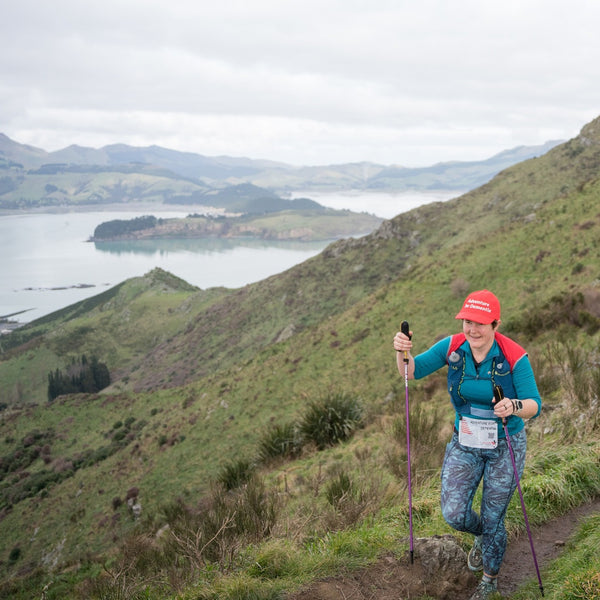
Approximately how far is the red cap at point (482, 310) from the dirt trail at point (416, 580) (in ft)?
7.25

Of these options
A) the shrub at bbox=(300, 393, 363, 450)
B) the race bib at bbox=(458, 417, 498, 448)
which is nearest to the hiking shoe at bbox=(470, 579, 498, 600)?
the race bib at bbox=(458, 417, 498, 448)

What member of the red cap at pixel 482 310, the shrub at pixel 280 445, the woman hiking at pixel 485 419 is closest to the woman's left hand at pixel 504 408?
the woman hiking at pixel 485 419

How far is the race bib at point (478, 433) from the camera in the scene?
320cm

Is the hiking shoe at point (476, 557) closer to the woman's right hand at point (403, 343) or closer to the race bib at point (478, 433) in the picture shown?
the race bib at point (478, 433)

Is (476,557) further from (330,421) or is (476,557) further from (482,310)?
(330,421)

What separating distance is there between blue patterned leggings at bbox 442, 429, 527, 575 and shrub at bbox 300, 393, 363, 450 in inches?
287

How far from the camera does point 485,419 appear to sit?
322cm

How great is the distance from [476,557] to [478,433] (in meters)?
1.24

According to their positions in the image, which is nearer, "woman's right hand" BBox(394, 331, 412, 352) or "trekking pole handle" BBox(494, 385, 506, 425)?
"trekking pole handle" BBox(494, 385, 506, 425)

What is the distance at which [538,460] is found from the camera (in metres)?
5.08

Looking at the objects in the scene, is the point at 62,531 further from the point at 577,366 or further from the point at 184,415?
the point at 577,366

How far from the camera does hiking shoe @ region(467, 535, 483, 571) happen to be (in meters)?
3.57

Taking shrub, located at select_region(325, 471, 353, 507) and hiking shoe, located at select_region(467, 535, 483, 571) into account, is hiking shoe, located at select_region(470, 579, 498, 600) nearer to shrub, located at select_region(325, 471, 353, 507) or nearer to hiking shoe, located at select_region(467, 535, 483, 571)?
hiking shoe, located at select_region(467, 535, 483, 571)

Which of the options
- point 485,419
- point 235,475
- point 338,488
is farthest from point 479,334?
point 235,475
